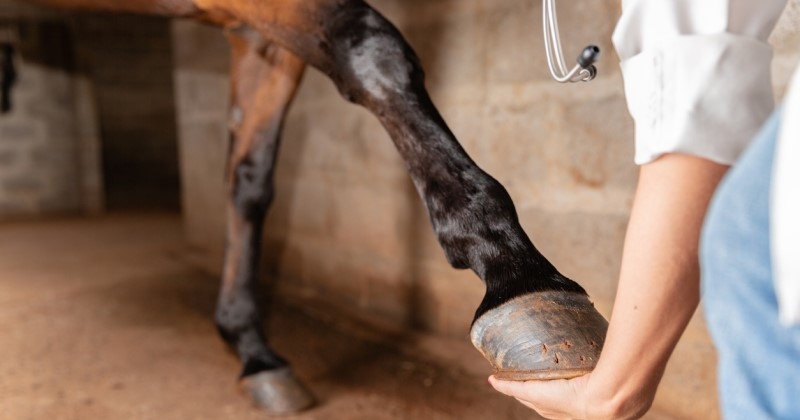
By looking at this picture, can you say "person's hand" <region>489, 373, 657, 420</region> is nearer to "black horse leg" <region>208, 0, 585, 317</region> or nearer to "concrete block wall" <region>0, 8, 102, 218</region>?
"black horse leg" <region>208, 0, 585, 317</region>

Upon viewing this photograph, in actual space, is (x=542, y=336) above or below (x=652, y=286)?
below

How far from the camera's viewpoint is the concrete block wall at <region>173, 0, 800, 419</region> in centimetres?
149

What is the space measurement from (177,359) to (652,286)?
1591mm

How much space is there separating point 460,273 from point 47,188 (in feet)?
14.0

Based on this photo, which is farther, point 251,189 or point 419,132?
point 251,189

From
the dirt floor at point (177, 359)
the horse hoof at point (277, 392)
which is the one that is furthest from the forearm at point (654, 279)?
the horse hoof at point (277, 392)

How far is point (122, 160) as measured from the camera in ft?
23.1

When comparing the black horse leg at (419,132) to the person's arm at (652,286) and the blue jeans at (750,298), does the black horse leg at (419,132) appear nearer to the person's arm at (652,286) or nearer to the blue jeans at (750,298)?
the person's arm at (652,286)

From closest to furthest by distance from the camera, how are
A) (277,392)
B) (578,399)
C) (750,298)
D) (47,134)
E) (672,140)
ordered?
(750,298) → (672,140) → (578,399) → (277,392) → (47,134)

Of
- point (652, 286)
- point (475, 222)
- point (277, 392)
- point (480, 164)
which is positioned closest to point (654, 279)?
point (652, 286)

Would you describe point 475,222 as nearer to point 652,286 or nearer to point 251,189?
point 652,286

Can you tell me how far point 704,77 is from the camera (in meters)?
0.54

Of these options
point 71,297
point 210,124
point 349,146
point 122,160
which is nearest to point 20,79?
point 122,160

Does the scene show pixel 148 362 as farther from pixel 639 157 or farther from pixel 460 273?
pixel 639 157
